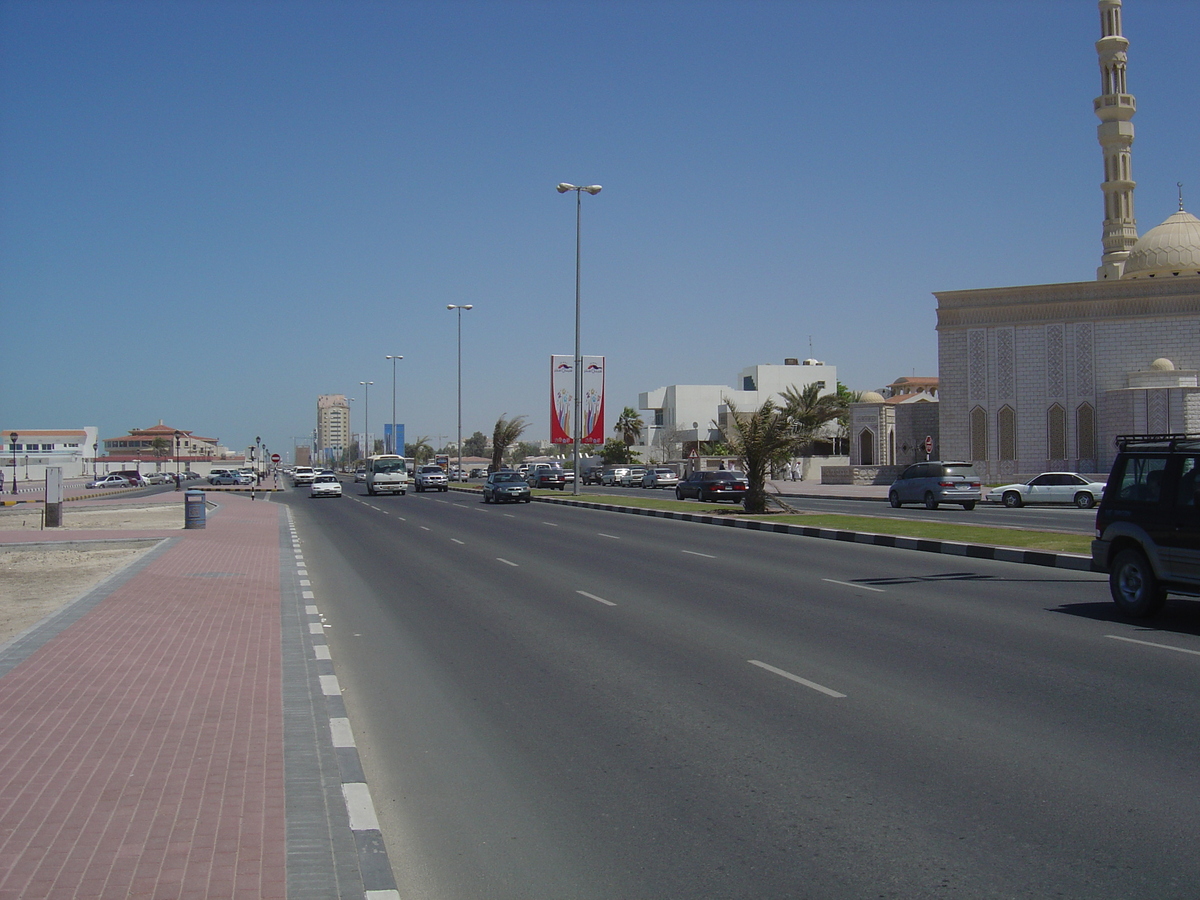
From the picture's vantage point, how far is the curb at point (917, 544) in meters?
16.2

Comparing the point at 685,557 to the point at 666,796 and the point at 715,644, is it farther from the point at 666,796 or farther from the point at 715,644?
the point at 666,796

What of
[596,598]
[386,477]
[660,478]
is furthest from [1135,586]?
[660,478]

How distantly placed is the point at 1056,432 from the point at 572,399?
26.1 meters

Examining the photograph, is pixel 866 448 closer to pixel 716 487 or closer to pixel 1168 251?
pixel 1168 251

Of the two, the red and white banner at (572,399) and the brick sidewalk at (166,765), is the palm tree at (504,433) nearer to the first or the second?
the red and white banner at (572,399)

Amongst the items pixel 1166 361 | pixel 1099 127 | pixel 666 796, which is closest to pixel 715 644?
pixel 666 796

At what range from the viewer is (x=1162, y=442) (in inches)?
440

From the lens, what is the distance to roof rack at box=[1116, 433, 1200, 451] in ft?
34.7

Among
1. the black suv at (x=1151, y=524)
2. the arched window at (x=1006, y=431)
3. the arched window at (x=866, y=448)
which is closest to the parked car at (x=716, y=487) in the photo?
the arched window at (x=1006, y=431)

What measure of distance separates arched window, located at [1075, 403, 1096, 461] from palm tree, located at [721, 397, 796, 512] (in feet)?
95.4

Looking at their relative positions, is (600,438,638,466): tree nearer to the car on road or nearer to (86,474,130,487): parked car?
the car on road

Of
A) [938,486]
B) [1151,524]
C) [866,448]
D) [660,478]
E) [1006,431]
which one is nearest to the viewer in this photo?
[1151,524]

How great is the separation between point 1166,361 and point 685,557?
138 feet

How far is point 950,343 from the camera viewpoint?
55562 mm
